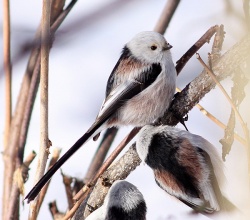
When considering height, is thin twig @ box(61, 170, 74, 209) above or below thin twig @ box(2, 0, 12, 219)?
below

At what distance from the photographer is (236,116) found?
112 centimetres

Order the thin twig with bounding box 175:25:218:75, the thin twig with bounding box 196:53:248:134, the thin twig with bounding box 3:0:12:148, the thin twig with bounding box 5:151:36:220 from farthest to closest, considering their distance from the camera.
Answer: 1. the thin twig with bounding box 5:151:36:220
2. the thin twig with bounding box 175:25:218:75
3. the thin twig with bounding box 3:0:12:148
4. the thin twig with bounding box 196:53:248:134

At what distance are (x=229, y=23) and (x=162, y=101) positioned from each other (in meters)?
0.41

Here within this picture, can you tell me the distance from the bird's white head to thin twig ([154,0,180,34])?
10 centimetres

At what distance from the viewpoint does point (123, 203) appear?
3.92 ft

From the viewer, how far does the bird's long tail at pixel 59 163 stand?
1.17 metres

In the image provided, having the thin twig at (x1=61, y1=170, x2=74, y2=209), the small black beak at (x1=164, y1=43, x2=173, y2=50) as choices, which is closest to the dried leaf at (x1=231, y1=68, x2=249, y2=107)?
the small black beak at (x1=164, y1=43, x2=173, y2=50)

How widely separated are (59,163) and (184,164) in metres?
0.30

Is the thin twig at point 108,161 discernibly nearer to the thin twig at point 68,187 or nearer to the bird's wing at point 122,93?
the bird's wing at point 122,93

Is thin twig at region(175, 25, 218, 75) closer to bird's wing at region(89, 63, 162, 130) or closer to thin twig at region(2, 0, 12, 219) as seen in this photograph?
bird's wing at region(89, 63, 162, 130)

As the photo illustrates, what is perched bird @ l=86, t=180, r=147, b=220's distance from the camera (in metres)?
1.19

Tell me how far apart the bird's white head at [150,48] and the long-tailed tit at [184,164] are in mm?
479

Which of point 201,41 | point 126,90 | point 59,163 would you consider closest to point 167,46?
point 126,90

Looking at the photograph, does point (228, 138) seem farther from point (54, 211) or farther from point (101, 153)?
point (101, 153)
